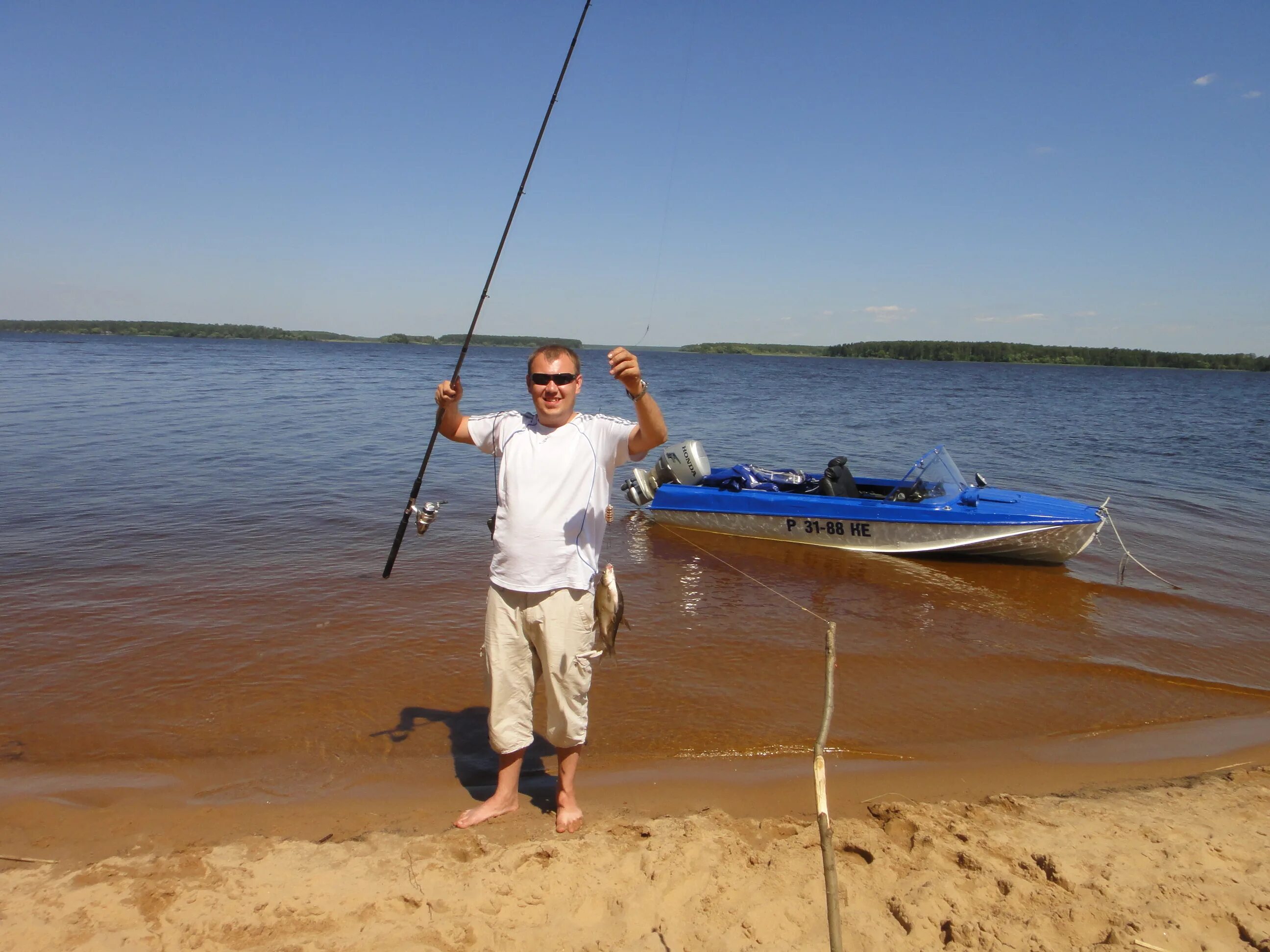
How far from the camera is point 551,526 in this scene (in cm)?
330

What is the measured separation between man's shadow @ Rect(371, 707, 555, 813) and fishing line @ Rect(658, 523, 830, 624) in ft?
9.66

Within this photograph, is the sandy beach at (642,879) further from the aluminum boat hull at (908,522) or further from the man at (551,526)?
the aluminum boat hull at (908,522)

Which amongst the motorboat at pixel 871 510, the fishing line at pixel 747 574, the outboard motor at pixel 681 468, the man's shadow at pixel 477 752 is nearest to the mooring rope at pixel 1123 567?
the motorboat at pixel 871 510

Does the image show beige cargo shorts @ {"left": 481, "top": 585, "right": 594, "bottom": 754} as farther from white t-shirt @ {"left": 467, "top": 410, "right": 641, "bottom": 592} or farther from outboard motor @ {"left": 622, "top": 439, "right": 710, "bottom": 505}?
outboard motor @ {"left": 622, "top": 439, "right": 710, "bottom": 505}

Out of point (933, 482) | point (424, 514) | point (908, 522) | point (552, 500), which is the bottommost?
point (908, 522)

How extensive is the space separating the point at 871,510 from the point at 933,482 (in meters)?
0.96

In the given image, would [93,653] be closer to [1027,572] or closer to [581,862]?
[581,862]

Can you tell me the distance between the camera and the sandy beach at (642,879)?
115 inches

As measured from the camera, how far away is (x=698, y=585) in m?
8.52

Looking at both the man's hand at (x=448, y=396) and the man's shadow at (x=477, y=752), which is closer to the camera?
the man's hand at (x=448, y=396)

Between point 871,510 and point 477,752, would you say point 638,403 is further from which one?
point 871,510

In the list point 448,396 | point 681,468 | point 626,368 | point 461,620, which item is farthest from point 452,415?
point 681,468

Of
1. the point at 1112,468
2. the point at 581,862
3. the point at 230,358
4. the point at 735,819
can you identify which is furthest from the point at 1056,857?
the point at 230,358

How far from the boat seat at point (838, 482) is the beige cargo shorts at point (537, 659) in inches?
277
